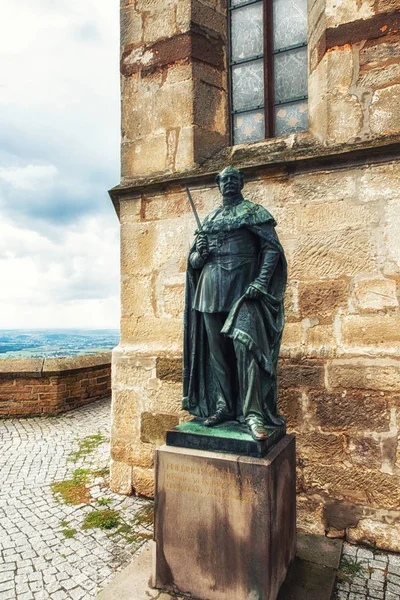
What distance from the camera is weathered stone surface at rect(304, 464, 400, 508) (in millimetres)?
3221

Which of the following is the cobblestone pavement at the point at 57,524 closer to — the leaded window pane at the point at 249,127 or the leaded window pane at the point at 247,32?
the leaded window pane at the point at 249,127

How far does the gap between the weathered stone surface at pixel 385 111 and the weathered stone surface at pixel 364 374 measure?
6.29ft

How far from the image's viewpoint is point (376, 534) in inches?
126

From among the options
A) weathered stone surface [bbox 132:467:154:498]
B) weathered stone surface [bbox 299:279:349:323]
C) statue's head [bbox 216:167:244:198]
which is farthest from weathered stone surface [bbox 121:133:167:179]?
weathered stone surface [bbox 132:467:154:498]

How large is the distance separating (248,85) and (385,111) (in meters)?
1.59

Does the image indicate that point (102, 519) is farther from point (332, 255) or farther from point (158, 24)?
point (158, 24)

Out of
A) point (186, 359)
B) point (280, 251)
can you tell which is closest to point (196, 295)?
point (186, 359)

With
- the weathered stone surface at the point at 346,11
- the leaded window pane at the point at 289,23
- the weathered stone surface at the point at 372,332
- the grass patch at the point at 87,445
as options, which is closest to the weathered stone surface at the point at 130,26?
the leaded window pane at the point at 289,23

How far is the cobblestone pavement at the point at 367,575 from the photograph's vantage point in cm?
256

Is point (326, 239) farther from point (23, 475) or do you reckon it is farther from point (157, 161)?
point (23, 475)

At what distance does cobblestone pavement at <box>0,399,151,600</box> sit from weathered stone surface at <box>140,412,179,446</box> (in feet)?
1.89

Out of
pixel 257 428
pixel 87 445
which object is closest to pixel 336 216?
pixel 257 428

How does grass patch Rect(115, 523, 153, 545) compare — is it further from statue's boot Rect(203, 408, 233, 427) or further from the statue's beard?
the statue's beard

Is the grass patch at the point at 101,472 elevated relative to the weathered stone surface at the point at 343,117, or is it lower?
lower
